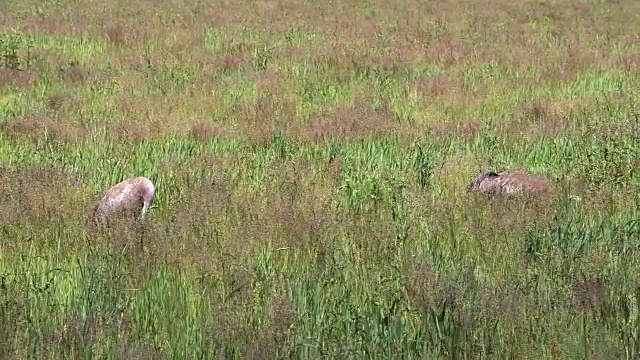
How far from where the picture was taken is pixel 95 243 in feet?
14.3

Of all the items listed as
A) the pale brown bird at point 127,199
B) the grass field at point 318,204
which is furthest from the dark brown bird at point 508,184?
the pale brown bird at point 127,199

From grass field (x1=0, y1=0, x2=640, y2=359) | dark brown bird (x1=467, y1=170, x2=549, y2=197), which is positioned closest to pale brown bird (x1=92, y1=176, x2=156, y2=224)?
grass field (x1=0, y1=0, x2=640, y2=359)

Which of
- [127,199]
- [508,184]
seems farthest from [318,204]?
[508,184]

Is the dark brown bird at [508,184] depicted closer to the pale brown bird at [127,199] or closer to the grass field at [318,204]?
the grass field at [318,204]

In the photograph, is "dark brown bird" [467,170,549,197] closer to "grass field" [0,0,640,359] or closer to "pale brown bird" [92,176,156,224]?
"grass field" [0,0,640,359]

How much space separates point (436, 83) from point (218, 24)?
7.85 meters

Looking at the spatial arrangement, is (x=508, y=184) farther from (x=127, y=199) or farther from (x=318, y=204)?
(x=127, y=199)

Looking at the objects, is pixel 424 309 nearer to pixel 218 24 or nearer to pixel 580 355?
pixel 580 355

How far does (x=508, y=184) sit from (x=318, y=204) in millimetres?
1457

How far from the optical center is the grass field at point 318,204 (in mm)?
3205

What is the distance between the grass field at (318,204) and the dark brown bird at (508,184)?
0.73 ft

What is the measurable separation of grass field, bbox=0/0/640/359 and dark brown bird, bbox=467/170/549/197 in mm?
222

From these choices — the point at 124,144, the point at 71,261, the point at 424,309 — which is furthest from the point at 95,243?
the point at 124,144

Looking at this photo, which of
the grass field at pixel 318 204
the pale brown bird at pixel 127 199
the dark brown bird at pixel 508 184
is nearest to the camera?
the grass field at pixel 318 204
